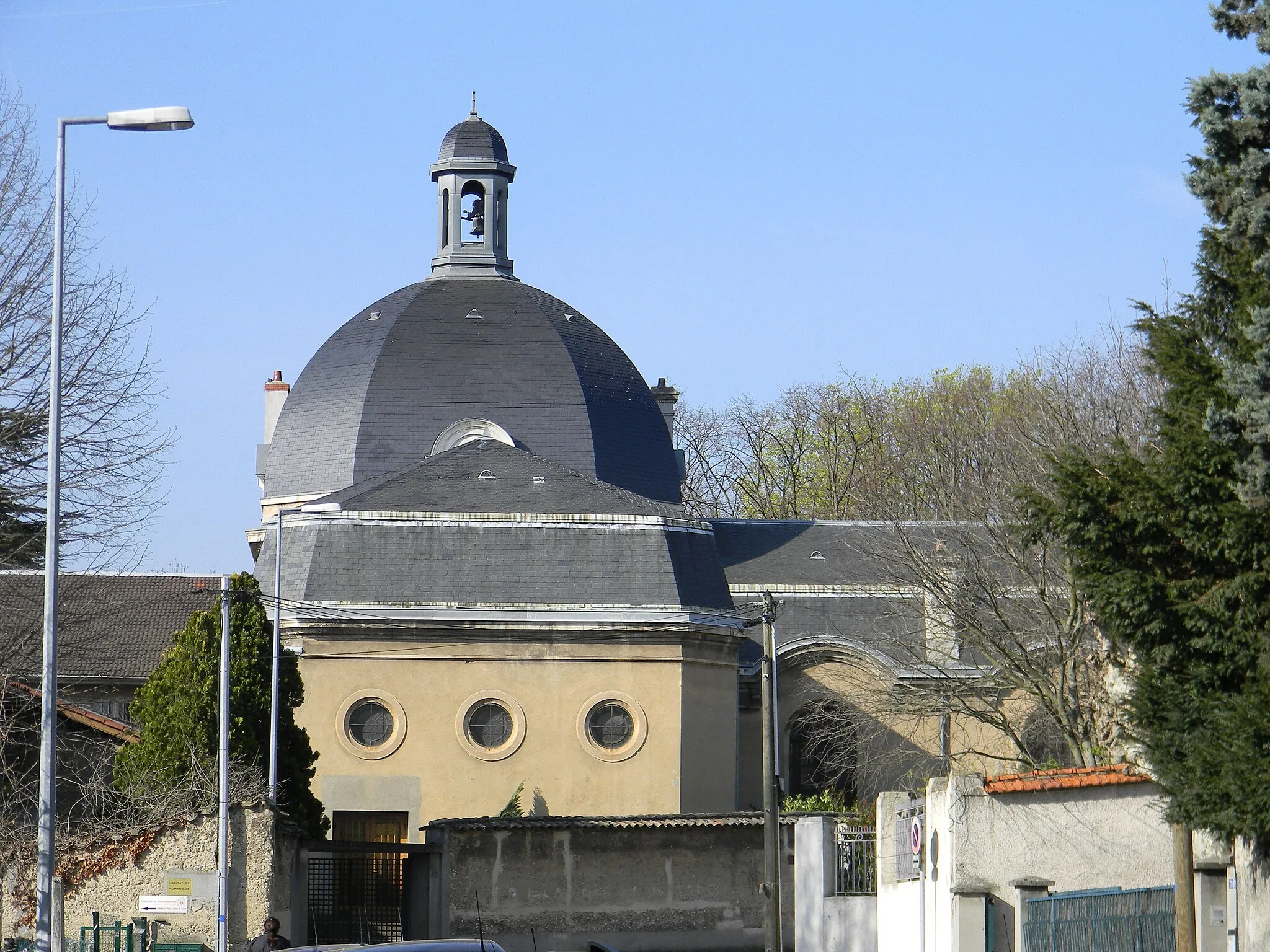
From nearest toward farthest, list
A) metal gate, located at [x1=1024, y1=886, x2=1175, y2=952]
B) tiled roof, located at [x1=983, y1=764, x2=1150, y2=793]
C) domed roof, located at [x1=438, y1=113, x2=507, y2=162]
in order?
metal gate, located at [x1=1024, y1=886, x2=1175, y2=952] → tiled roof, located at [x1=983, y1=764, x2=1150, y2=793] → domed roof, located at [x1=438, y1=113, x2=507, y2=162]

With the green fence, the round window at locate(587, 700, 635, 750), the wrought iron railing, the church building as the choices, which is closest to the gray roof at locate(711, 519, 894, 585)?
the church building

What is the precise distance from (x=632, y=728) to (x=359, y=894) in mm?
9258

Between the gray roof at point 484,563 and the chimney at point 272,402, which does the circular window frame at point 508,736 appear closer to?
the gray roof at point 484,563

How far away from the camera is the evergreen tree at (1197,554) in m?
14.4

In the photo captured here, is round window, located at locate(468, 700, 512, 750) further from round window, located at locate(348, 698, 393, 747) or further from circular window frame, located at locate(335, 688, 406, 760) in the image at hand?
round window, located at locate(348, 698, 393, 747)

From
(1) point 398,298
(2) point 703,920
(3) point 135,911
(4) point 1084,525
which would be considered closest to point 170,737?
(3) point 135,911

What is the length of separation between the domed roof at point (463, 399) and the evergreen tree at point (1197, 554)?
3057cm

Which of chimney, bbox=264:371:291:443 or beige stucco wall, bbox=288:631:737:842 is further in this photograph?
chimney, bbox=264:371:291:443

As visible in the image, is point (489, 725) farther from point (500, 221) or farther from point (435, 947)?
point (435, 947)

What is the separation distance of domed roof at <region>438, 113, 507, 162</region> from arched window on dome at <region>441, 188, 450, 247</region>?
3.28ft

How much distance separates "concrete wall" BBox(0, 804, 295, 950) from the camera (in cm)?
2445

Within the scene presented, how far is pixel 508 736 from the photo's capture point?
129 feet

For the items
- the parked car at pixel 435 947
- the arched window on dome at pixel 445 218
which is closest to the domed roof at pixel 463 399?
the arched window on dome at pixel 445 218

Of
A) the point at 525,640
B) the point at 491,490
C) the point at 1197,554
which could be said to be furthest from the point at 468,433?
the point at 1197,554
